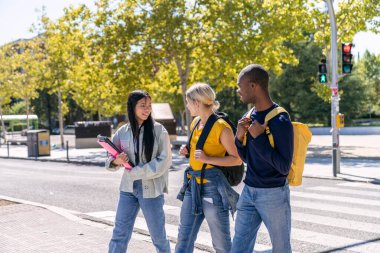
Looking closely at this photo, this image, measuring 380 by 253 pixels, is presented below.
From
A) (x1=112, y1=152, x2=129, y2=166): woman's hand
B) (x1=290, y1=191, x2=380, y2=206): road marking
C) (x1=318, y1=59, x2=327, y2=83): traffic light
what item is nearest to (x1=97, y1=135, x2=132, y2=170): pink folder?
(x1=112, y1=152, x2=129, y2=166): woman's hand

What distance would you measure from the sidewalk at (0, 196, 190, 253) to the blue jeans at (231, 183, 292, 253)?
7.87ft

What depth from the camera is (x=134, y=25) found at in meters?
25.1

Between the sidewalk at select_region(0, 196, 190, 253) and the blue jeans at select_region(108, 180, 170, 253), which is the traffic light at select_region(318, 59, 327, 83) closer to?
the sidewalk at select_region(0, 196, 190, 253)

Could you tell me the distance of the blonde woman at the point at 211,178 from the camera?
416 cm

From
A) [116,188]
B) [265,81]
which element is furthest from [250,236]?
[116,188]

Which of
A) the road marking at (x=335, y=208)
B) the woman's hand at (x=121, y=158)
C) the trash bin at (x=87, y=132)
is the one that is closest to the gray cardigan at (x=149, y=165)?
the woman's hand at (x=121, y=158)

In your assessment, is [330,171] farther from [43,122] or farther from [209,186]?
[43,122]

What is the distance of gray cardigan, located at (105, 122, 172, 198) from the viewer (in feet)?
14.8

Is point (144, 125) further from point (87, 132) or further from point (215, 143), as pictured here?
point (87, 132)

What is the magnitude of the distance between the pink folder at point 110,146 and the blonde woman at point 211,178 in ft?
1.96

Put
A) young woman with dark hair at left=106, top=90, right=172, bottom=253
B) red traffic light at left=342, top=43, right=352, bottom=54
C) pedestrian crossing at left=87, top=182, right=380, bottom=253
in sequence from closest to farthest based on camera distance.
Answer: young woman with dark hair at left=106, top=90, right=172, bottom=253
pedestrian crossing at left=87, top=182, right=380, bottom=253
red traffic light at left=342, top=43, right=352, bottom=54

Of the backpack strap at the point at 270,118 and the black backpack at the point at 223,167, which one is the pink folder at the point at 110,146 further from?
the backpack strap at the point at 270,118

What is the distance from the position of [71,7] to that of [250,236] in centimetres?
2604

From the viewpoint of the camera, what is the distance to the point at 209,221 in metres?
4.24
